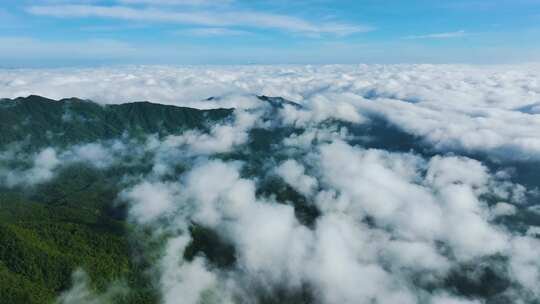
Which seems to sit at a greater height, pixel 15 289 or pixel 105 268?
pixel 15 289

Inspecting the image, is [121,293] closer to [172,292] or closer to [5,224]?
[172,292]

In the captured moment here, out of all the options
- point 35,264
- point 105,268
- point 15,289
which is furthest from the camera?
point 105,268

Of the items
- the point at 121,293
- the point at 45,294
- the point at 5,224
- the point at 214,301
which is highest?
the point at 5,224

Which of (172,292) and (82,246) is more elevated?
(82,246)

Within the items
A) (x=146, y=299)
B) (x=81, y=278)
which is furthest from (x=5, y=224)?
(x=146, y=299)

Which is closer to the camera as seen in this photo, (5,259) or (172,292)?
(5,259)

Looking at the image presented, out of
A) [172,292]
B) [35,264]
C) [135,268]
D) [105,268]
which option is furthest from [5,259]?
[172,292]

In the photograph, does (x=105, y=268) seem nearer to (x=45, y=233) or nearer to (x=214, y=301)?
(x=45, y=233)

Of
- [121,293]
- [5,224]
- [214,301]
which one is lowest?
[214,301]

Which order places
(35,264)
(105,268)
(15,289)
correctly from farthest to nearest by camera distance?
1. (105,268)
2. (35,264)
3. (15,289)
